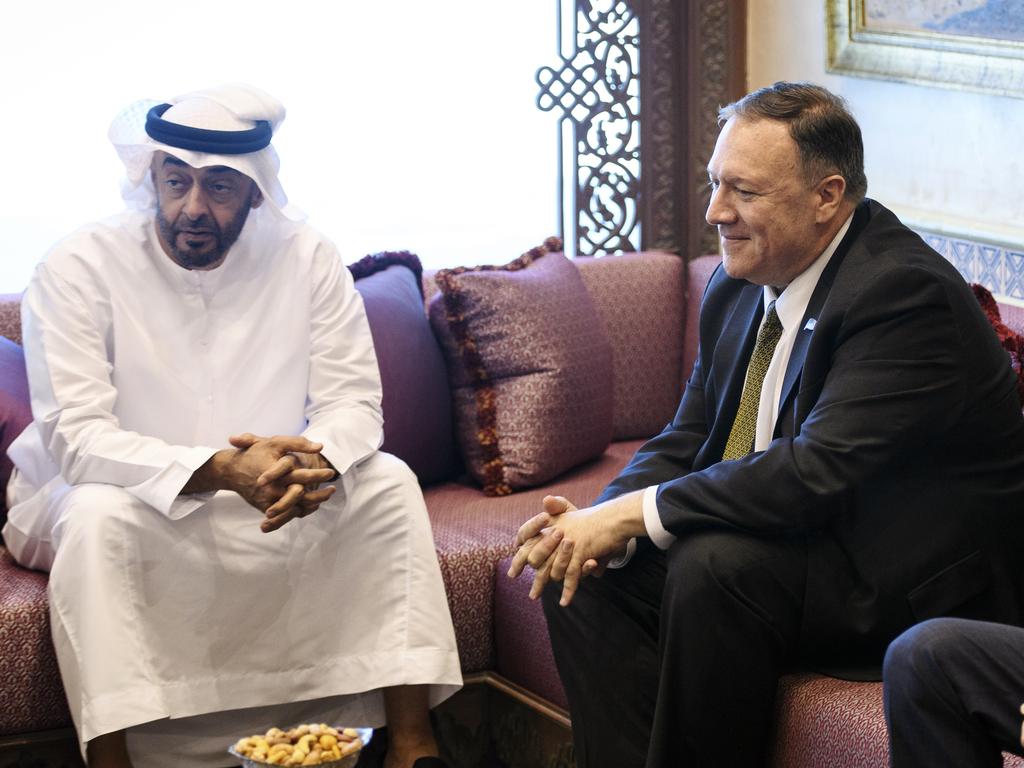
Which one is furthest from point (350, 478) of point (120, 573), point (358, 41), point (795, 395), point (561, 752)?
point (358, 41)

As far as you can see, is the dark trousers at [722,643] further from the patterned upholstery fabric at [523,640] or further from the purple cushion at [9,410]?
the purple cushion at [9,410]

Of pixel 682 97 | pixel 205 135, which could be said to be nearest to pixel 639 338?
pixel 682 97

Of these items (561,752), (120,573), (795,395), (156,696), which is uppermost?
(795,395)

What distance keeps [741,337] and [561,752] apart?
3.40ft

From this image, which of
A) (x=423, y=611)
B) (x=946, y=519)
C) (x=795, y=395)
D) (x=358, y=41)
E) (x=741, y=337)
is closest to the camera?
(x=946, y=519)

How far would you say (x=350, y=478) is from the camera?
3.15 meters

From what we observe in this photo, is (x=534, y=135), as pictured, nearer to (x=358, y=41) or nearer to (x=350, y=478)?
(x=358, y=41)

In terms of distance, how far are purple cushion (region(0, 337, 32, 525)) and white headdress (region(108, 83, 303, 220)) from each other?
496 millimetres

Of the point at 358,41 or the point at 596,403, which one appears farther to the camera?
the point at 358,41

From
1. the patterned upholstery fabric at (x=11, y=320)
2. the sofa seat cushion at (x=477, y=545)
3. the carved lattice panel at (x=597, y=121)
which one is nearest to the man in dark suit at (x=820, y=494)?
the sofa seat cushion at (x=477, y=545)

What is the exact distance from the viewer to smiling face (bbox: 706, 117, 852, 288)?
267 cm

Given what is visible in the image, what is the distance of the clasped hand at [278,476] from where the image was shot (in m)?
2.96

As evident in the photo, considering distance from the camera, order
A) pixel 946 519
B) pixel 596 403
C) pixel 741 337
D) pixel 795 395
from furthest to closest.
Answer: pixel 596 403 < pixel 741 337 < pixel 795 395 < pixel 946 519

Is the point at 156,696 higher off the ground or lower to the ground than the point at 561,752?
higher
